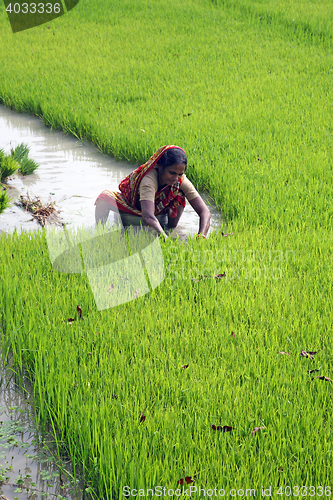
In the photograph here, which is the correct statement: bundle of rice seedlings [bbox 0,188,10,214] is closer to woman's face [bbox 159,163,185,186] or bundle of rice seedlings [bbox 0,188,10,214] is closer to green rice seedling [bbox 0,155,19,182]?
green rice seedling [bbox 0,155,19,182]

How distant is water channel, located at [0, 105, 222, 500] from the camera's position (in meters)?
1.94

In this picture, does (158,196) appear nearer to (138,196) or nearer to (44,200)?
(138,196)

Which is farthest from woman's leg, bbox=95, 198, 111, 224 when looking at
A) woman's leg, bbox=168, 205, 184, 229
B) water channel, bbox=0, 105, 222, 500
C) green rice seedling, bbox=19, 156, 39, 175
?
green rice seedling, bbox=19, 156, 39, 175

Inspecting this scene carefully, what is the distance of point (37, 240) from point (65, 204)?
1100 mm

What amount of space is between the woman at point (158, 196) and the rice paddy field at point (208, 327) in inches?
14.3

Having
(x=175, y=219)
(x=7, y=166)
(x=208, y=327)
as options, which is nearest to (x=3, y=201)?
(x=7, y=166)

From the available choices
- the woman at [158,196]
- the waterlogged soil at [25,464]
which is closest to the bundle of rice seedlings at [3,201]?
the woman at [158,196]

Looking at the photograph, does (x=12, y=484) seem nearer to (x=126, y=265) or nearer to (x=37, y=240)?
(x=126, y=265)

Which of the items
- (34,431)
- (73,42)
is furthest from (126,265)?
(73,42)

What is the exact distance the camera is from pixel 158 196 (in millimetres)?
3979

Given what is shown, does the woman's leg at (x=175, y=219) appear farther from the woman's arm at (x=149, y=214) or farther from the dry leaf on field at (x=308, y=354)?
the dry leaf on field at (x=308, y=354)

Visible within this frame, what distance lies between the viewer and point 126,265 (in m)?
3.38

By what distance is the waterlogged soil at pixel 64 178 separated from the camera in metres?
4.55

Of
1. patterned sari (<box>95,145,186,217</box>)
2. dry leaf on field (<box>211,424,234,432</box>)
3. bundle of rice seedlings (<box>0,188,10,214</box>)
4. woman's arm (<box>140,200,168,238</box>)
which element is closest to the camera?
dry leaf on field (<box>211,424,234,432</box>)
